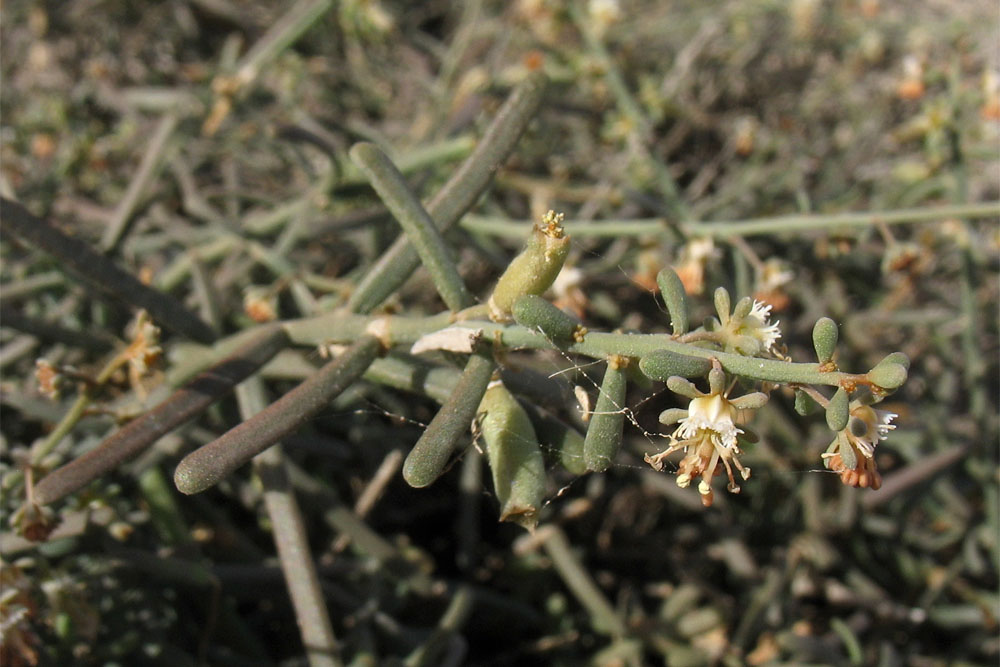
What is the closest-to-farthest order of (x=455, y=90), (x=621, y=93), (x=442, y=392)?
(x=442, y=392), (x=621, y=93), (x=455, y=90)

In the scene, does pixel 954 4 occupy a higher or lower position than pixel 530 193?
lower

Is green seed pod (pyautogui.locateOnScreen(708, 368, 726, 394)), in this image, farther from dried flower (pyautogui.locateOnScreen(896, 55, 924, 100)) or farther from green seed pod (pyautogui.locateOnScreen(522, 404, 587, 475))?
dried flower (pyautogui.locateOnScreen(896, 55, 924, 100))

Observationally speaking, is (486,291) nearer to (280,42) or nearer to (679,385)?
(280,42)

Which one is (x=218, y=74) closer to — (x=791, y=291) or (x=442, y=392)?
(x=442, y=392)

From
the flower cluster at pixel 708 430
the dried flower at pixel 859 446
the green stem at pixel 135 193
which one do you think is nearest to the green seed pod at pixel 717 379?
the flower cluster at pixel 708 430

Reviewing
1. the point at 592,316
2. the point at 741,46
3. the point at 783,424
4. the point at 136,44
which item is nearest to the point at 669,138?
the point at 741,46

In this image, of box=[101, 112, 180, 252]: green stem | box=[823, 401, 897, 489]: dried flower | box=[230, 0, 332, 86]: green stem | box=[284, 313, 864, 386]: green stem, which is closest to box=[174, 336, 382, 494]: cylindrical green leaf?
box=[284, 313, 864, 386]: green stem

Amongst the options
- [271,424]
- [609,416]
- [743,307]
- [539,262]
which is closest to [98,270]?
[271,424]

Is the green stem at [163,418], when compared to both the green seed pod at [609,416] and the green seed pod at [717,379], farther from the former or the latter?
the green seed pod at [717,379]
